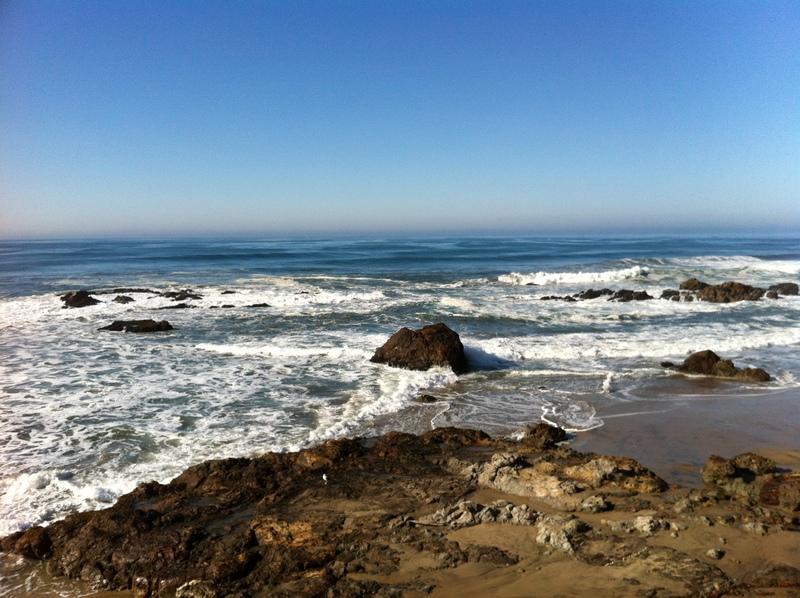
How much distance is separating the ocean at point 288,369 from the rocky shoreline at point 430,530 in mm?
1016

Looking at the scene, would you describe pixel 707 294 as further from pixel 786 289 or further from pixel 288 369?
pixel 288 369

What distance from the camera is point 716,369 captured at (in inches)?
385

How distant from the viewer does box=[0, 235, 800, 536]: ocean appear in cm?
655

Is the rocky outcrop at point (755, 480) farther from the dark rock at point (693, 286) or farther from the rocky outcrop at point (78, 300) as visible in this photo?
the rocky outcrop at point (78, 300)

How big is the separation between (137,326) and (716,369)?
1363cm

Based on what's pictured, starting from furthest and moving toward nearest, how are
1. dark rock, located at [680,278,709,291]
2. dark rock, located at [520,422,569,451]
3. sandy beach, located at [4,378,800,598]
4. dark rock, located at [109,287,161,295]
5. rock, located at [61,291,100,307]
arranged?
1. dark rock, located at [680,278,709,291]
2. dark rock, located at [109,287,161,295]
3. rock, located at [61,291,100,307]
4. dark rock, located at [520,422,569,451]
5. sandy beach, located at [4,378,800,598]

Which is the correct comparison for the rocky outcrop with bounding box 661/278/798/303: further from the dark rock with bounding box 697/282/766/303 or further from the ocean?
the ocean

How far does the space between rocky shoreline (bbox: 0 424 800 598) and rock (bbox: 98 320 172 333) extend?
374 inches

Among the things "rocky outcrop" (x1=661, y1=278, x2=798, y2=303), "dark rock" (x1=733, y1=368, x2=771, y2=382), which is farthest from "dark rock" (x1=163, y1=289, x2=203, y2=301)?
"rocky outcrop" (x1=661, y1=278, x2=798, y2=303)

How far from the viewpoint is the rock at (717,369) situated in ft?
31.1

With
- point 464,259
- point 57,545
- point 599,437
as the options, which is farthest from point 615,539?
point 464,259

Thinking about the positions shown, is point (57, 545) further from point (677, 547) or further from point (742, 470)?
point (742, 470)

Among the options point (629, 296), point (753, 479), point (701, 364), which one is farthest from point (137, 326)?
point (629, 296)

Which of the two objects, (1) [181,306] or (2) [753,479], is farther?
(1) [181,306]
